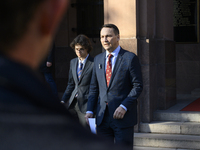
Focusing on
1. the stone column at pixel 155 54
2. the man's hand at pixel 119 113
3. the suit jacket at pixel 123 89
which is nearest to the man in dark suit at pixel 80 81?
the suit jacket at pixel 123 89

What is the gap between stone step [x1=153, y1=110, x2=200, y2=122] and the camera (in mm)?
A: 6484

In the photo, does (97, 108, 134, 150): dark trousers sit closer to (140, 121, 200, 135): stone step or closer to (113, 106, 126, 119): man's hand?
(113, 106, 126, 119): man's hand

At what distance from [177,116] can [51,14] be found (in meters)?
6.17

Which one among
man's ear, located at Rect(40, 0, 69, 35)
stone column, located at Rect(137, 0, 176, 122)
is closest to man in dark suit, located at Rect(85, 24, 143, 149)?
stone column, located at Rect(137, 0, 176, 122)

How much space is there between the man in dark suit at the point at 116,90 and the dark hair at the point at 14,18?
347 cm

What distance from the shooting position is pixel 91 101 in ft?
14.4

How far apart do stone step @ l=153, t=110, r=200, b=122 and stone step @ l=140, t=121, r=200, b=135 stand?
0.16m

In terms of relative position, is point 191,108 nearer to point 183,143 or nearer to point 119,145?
point 183,143

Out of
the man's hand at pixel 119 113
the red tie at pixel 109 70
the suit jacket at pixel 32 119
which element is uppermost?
the suit jacket at pixel 32 119

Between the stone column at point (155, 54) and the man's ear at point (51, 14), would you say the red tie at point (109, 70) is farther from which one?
the man's ear at point (51, 14)

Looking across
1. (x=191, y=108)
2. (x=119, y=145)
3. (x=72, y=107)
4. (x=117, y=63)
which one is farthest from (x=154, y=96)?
(x=119, y=145)

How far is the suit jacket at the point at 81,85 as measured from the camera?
4.91 meters

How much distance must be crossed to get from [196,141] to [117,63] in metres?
2.34

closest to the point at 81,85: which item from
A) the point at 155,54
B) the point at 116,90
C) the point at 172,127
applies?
the point at 116,90
